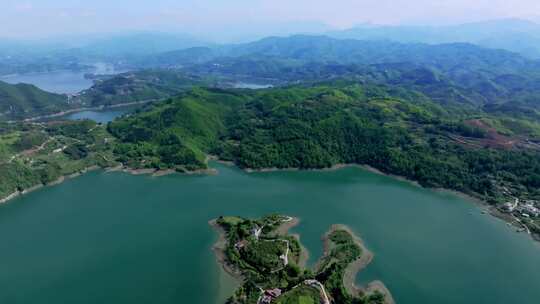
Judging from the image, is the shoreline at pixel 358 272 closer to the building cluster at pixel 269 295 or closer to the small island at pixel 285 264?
the small island at pixel 285 264

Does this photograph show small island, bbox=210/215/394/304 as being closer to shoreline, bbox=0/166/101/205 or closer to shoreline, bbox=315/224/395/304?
shoreline, bbox=315/224/395/304

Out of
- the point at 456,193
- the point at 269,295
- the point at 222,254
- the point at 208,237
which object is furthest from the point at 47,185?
the point at 456,193

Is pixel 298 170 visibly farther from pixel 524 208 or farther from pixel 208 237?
pixel 524 208

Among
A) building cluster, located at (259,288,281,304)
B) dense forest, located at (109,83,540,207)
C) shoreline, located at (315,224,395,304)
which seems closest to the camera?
building cluster, located at (259,288,281,304)

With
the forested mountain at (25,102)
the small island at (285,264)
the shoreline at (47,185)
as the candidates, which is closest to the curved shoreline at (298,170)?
the shoreline at (47,185)

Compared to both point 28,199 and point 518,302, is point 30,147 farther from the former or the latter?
point 518,302

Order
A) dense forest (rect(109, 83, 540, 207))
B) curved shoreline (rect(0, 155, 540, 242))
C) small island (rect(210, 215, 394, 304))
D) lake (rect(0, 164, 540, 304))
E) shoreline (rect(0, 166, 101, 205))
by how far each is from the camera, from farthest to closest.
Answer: dense forest (rect(109, 83, 540, 207)) → shoreline (rect(0, 166, 101, 205)) → curved shoreline (rect(0, 155, 540, 242)) → lake (rect(0, 164, 540, 304)) → small island (rect(210, 215, 394, 304))

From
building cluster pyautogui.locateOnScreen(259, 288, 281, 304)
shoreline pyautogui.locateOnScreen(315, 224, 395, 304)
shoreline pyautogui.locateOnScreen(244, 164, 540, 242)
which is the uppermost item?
building cluster pyautogui.locateOnScreen(259, 288, 281, 304)

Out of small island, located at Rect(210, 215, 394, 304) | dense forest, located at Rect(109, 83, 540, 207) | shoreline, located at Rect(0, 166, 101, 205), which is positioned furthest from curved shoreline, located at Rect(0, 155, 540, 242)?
small island, located at Rect(210, 215, 394, 304)
